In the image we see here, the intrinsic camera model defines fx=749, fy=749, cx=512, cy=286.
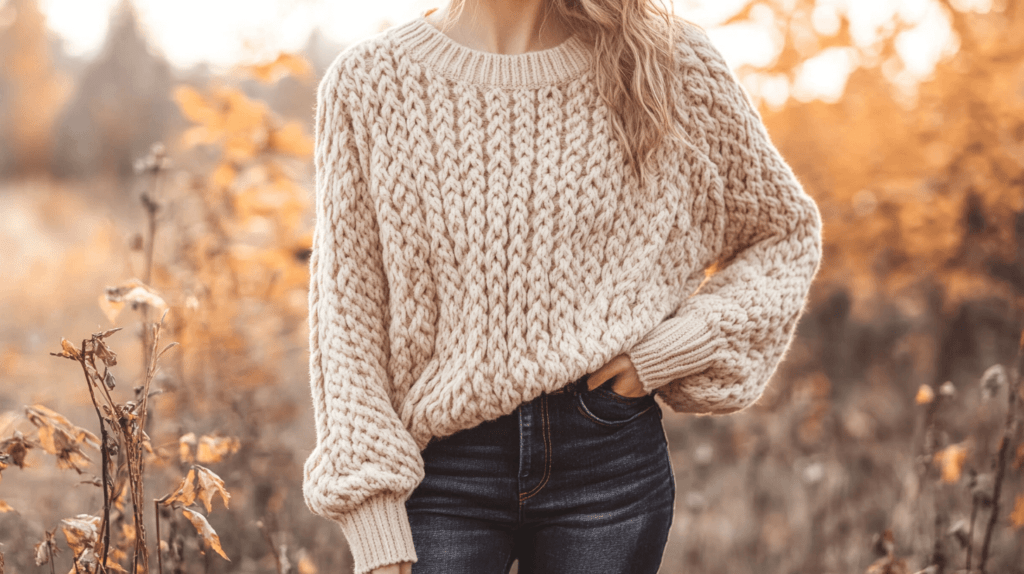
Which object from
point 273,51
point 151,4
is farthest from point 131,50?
point 273,51

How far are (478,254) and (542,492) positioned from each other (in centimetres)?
46

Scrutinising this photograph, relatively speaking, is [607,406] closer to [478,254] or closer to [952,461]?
[478,254]

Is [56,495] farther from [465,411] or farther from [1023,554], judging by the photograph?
[1023,554]

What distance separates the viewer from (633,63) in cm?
148

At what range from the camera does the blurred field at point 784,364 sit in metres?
2.10

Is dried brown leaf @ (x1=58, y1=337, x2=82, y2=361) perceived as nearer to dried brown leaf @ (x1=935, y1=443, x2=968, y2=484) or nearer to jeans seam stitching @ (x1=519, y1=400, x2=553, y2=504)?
jeans seam stitching @ (x1=519, y1=400, x2=553, y2=504)

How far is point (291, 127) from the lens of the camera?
296 cm

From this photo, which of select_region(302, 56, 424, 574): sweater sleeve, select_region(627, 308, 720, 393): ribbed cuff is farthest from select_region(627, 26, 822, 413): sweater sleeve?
select_region(302, 56, 424, 574): sweater sleeve

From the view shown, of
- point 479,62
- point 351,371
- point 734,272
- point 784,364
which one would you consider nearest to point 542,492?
point 351,371

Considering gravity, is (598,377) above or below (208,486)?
above

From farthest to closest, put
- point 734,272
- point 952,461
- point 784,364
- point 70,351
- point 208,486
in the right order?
point 784,364 → point 952,461 → point 734,272 → point 208,486 → point 70,351

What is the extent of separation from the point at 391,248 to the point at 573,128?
42 centimetres

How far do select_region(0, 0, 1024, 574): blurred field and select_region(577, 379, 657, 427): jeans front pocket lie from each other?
0.72 m

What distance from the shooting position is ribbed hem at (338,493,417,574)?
1.29 meters
